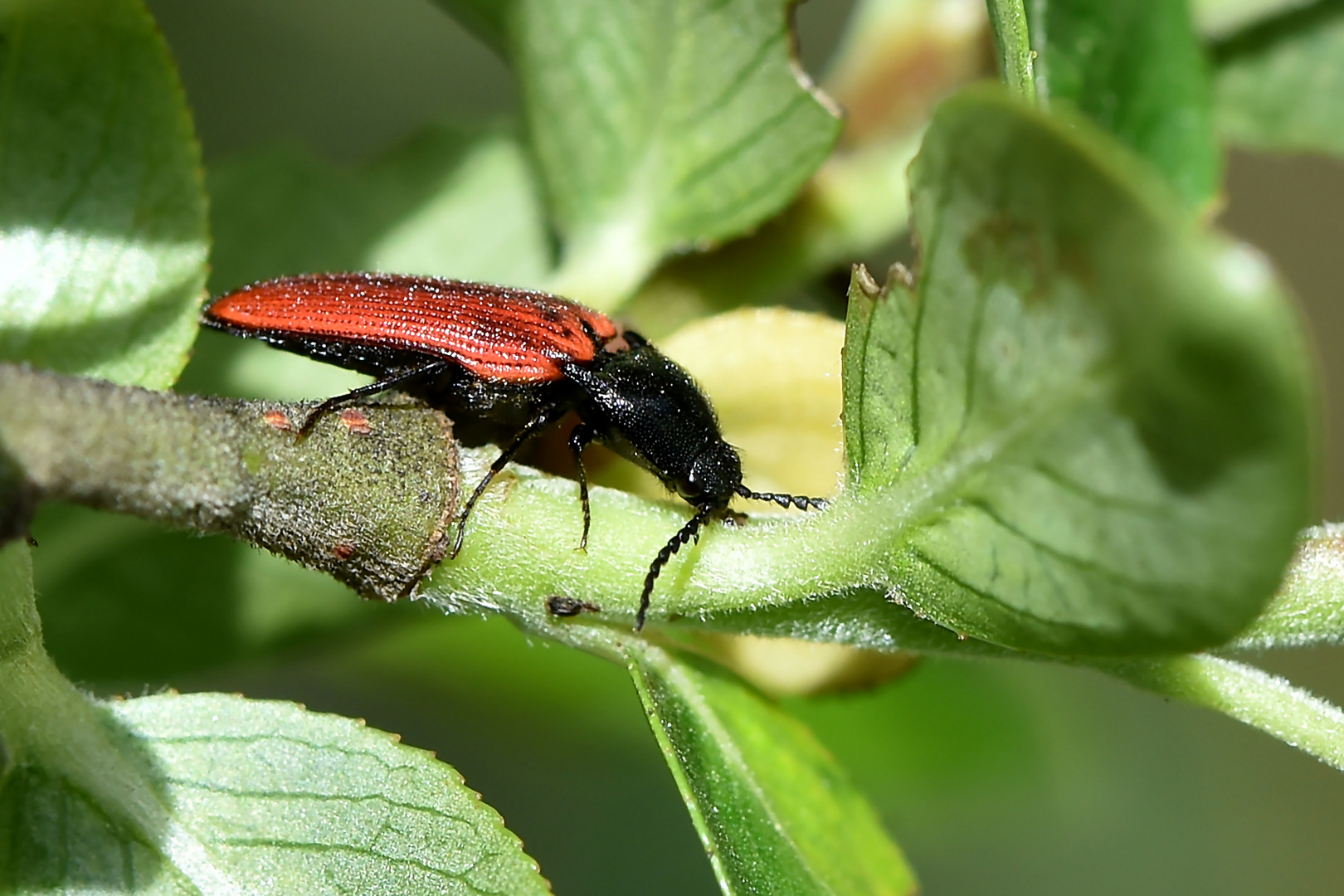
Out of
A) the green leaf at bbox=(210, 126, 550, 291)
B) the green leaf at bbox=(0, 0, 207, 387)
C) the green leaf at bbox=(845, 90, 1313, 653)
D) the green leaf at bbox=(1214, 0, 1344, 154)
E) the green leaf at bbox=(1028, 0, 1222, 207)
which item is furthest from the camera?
the green leaf at bbox=(1214, 0, 1344, 154)

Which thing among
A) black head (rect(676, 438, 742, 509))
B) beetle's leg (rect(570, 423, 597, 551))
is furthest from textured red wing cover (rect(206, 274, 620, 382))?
black head (rect(676, 438, 742, 509))

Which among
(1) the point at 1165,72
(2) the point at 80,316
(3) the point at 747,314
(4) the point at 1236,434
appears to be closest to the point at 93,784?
(2) the point at 80,316

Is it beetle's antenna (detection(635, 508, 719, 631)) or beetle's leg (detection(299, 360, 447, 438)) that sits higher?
beetle's leg (detection(299, 360, 447, 438))

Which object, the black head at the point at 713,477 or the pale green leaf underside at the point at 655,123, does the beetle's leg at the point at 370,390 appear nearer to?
the pale green leaf underside at the point at 655,123

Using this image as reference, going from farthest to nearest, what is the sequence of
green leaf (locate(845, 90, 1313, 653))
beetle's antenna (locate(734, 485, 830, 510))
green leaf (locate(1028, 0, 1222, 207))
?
beetle's antenna (locate(734, 485, 830, 510)) → green leaf (locate(1028, 0, 1222, 207)) → green leaf (locate(845, 90, 1313, 653))

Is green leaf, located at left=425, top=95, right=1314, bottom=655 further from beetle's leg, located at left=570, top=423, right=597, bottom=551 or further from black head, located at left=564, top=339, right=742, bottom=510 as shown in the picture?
black head, located at left=564, top=339, right=742, bottom=510

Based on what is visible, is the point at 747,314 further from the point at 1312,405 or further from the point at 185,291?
the point at 1312,405
